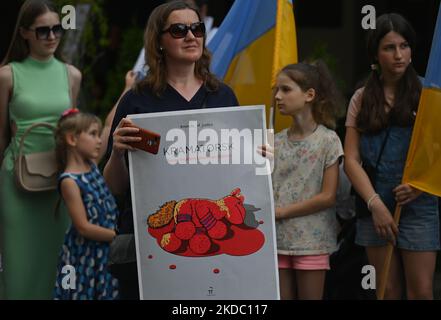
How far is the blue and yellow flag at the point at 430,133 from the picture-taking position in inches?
186

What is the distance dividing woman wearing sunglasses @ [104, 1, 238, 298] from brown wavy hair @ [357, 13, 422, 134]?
0.97 metres

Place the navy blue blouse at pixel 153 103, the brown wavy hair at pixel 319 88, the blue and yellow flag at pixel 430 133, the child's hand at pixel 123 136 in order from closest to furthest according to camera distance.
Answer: the child's hand at pixel 123 136
the navy blue blouse at pixel 153 103
the blue and yellow flag at pixel 430 133
the brown wavy hair at pixel 319 88

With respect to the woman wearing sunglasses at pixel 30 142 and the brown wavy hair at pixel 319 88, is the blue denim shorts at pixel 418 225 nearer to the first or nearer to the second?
the brown wavy hair at pixel 319 88

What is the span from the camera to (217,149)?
3945 millimetres

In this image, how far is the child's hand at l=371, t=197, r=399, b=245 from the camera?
4.83 m

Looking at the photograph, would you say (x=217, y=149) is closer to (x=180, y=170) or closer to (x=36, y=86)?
(x=180, y=170)

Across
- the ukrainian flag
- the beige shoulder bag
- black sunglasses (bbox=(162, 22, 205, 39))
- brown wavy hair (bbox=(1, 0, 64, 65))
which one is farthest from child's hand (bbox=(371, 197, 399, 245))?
brown wavy hair (bbox=(1, 0, 64, 65))

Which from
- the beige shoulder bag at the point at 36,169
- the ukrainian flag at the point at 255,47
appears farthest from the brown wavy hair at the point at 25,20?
the ukrainian flag at the point at 255,47

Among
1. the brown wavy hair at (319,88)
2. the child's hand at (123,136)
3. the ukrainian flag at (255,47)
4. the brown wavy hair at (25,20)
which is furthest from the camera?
the brown wavy hair at (25,20)

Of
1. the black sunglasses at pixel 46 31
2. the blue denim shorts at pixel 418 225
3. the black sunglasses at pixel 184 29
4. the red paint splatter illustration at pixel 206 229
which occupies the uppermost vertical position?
the black sunglasses at pixel 46 31

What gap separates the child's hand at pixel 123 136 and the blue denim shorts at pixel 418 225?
157cm

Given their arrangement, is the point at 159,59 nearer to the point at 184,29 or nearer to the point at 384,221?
the point at 184,29

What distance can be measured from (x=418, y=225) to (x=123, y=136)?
1682mm

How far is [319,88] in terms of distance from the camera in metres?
5.05
